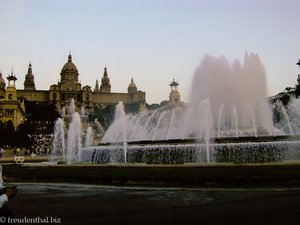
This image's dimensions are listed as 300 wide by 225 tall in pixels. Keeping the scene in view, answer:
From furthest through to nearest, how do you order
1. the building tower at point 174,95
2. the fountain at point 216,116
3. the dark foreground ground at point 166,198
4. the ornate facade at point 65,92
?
the ornate facade at point 65,92
the building tower at point 174,95
the fountain at point 216,116
the dark foreground ground at point 166,198

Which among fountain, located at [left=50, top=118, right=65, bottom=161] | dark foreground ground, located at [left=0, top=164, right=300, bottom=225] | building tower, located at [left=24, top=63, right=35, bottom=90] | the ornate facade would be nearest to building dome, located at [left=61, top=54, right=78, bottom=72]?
the ornate facade

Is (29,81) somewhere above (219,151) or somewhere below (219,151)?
above

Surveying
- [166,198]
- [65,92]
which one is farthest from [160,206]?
[65,92]

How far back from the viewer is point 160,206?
9.81 m

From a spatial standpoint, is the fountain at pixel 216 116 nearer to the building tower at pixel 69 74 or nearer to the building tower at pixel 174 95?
the building tower at pixel 174 95

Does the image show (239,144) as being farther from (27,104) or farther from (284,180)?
(27,104)

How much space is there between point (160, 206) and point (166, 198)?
1441 mm

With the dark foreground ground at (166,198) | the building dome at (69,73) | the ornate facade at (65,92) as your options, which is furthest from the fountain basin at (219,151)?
the building dome at (69,73)

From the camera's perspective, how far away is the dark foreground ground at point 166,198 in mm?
8258

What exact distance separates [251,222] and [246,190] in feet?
16.8

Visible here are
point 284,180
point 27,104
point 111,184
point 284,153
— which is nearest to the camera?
point 284,180

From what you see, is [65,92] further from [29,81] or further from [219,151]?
[219,151]

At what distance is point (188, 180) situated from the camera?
14.6m

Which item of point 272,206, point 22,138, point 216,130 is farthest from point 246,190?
point 22,138
